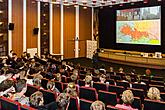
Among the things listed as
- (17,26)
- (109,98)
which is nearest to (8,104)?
(109,98)

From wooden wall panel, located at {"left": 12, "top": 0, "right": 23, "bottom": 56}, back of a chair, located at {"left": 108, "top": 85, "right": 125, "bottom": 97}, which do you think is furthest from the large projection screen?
back of a chair, located at {"left": 108, "top": 85, "right": 125, "bottom": 97}

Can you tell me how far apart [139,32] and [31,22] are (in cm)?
718

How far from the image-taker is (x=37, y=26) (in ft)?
55.0

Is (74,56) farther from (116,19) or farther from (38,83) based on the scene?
(38,83)

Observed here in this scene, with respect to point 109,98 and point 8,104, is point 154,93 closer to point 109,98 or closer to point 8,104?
point 109,98

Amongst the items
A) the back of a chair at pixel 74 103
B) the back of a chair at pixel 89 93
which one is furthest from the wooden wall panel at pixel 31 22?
the back of a chair at pixel 74 103

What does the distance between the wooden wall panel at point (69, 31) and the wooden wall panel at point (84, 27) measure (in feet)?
2.48

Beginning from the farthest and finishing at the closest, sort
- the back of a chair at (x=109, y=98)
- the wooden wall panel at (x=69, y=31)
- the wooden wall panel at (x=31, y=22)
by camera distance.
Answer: the wooden wall panel at (x=69, y=31), the wooden wall panel at (x=31, y=22), the back of a chair at (x=109, y=98)

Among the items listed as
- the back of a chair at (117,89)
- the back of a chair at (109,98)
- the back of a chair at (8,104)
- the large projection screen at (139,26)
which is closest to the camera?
the back of a chair at (8,104)

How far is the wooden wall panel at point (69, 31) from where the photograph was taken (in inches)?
732

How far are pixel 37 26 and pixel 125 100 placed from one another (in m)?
13.6

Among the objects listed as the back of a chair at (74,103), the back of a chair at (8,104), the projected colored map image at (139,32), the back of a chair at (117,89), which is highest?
the projected colored map image at (139,32)

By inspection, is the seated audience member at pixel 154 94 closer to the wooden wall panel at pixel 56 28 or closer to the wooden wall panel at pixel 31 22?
the wooden wall panel at pixel 31 22

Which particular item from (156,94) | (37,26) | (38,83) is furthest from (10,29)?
(156,94)
